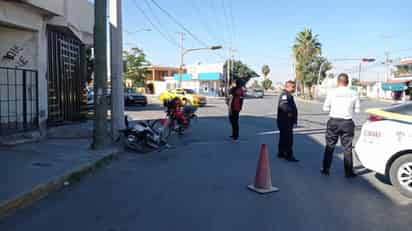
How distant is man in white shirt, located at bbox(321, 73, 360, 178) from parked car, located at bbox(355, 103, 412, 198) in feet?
1.22

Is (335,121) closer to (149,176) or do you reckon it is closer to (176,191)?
(176,191)

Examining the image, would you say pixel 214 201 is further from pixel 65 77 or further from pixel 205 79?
pixel 205 79

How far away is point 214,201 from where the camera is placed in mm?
5004

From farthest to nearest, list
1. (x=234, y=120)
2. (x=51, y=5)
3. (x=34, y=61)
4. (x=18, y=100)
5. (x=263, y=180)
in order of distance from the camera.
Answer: (x=234, y=120) → (x=34, y=61) → (x=18, y=100) → (x=51, y=5) → (x=263, y=180)

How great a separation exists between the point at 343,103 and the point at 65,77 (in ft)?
30.5

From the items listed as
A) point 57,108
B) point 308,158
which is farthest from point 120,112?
point 308,158

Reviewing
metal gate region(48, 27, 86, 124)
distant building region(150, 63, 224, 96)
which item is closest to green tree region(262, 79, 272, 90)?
distant building region(150, 63, 224, 96)

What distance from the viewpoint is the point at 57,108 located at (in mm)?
11719


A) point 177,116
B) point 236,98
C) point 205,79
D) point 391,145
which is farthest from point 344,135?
point 205,79

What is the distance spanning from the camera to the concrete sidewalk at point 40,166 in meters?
4.92

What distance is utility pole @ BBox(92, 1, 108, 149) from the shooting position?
321 inches

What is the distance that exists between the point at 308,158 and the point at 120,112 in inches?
211

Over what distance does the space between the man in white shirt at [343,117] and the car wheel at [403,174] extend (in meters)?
0.91

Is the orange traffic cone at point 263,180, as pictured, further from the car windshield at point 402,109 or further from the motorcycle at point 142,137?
the motorcycle at point 142,137
